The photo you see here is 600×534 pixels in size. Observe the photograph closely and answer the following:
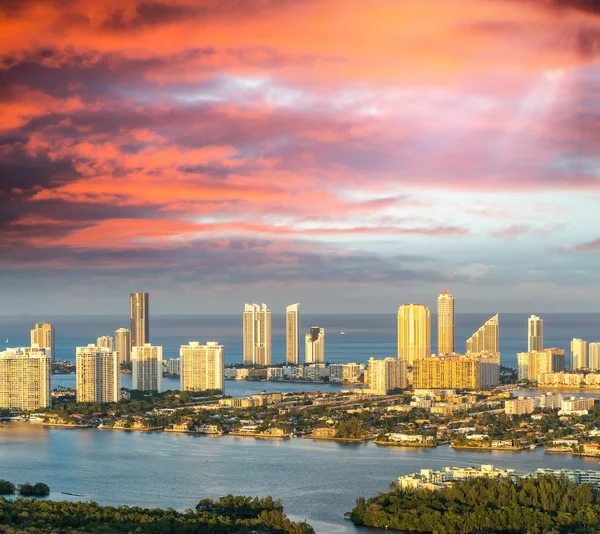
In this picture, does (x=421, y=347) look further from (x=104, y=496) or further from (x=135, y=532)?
(x=135, y=532)

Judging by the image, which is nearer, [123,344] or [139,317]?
[123,344]

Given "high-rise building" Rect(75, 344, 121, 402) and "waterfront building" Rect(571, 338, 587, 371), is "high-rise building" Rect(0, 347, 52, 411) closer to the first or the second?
"high-rise building" Rect(75, 344, 121, 402)

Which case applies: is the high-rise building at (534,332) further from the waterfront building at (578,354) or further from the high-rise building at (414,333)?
the high-rise building at (414,333)

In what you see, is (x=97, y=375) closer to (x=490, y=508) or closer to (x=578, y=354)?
(x=490, y=508)

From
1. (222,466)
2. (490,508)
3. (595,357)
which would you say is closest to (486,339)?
(595,357)

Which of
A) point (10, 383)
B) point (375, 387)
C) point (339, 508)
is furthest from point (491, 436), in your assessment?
point (10, 383)

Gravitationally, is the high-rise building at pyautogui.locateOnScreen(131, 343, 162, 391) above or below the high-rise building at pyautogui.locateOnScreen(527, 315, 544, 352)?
below

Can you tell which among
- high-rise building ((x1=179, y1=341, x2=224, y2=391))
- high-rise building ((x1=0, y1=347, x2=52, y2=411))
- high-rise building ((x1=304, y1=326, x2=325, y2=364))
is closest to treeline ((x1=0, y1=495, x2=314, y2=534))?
high-rise building ((x1=0, y1=347, x2=52, y2=411))
